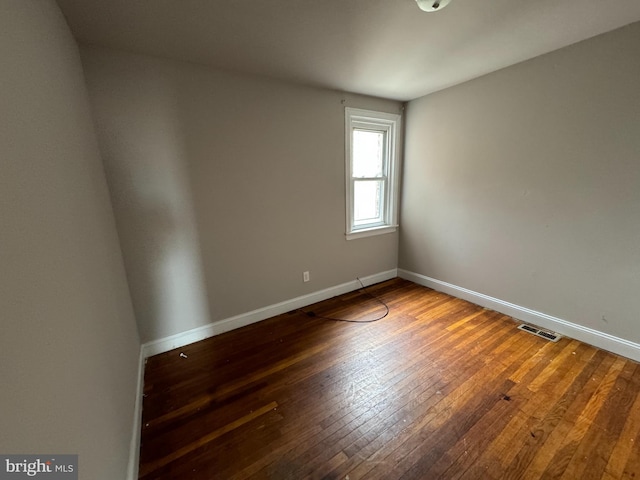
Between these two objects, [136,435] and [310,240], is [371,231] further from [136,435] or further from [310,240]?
[136,435]

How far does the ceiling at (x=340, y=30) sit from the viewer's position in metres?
1.42

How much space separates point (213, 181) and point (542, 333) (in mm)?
3158

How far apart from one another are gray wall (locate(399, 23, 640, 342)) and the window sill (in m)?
0.57

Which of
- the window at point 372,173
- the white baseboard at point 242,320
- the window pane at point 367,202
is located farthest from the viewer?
the window pane at point 367,202

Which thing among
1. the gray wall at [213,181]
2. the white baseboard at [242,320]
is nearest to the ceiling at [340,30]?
the gray wall at [213,181]

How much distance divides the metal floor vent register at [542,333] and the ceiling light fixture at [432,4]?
8.44 feet

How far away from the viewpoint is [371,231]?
131 inches

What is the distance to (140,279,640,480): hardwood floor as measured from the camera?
1288 mm

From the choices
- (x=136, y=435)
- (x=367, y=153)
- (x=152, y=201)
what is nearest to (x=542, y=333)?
(x=367, y=153)

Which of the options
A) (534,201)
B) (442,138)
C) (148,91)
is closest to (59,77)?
(148,91)

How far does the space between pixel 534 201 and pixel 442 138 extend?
3.73 ft

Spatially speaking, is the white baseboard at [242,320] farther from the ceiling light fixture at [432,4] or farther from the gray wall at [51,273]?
the ceiling light fixture at [432,4]

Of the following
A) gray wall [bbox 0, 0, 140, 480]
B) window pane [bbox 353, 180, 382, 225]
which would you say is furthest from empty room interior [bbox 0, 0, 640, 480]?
window pane [bbox 353, 180, 382, 225]

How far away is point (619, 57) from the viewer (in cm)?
178
